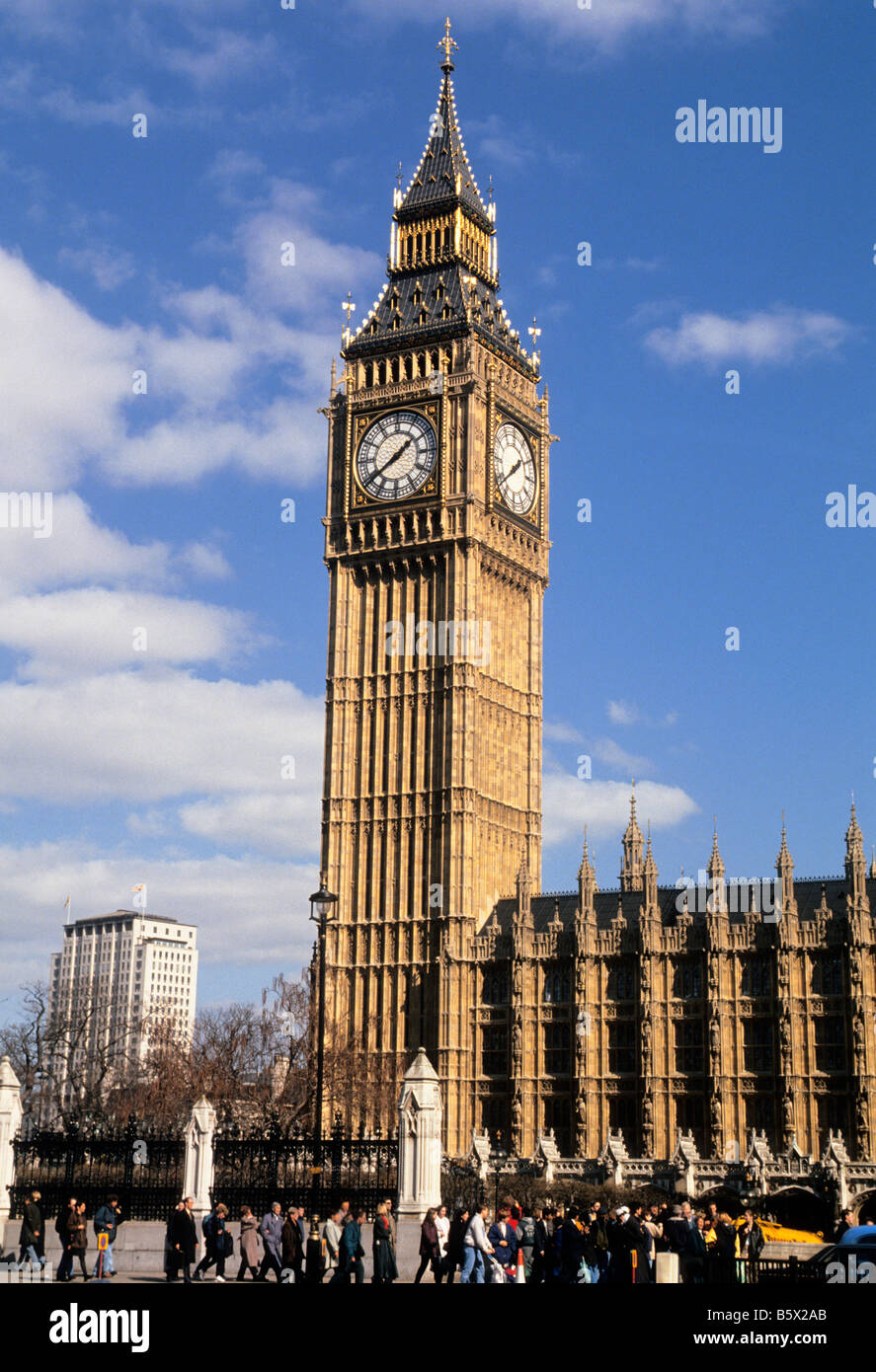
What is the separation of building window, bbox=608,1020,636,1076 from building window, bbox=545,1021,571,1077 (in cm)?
216

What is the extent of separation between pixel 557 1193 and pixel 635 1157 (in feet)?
25.3

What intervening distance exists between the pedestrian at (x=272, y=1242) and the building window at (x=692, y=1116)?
5323 centimetres

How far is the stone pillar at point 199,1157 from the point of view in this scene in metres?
39.8

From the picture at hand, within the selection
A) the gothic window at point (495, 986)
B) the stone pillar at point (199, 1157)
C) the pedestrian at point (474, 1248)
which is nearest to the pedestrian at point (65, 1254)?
the stone pillar at point (199, 1157)

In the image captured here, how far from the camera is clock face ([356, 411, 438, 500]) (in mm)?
96812

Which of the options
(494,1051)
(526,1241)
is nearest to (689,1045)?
(494,1051)

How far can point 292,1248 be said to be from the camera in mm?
29875

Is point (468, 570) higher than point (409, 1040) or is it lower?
higher

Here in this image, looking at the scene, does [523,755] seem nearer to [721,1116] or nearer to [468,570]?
[468,570]

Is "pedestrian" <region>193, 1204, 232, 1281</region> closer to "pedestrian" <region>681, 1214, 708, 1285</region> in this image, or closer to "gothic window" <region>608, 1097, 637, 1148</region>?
"pedestrian" <region>681, 1214, 708, 1285</region>

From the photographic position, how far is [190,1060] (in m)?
88.9

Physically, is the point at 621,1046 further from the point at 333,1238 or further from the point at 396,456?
the point at 333,1238
